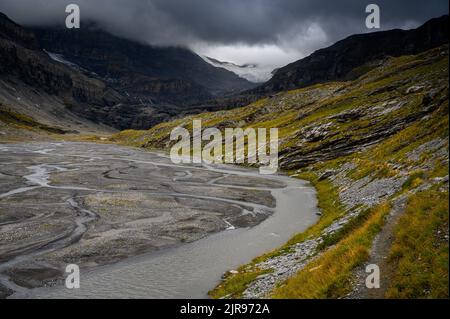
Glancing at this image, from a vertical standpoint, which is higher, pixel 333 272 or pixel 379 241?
pixel 379 241

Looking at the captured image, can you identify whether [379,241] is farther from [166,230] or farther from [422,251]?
[166,230]

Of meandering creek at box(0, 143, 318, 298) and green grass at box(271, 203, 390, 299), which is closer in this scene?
green grass at box(271, 203, 390, 299)

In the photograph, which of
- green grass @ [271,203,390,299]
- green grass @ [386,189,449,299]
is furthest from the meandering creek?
green grass @ [386,189,449,299]

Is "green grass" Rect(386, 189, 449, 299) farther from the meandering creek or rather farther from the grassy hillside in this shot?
the meandering creek

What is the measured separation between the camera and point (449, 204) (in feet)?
64.3

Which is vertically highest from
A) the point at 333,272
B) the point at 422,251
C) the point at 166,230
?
the point at 422,251

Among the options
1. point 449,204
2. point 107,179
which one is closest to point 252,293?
point 449,204

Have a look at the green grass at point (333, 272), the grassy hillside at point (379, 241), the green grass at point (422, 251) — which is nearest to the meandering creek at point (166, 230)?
the grassy hillside at point (379, 241)

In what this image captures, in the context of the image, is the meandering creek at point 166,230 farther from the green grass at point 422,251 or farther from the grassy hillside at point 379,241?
the green grass at point 422,251

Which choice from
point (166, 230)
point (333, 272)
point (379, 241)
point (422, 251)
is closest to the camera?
point (422, 251)

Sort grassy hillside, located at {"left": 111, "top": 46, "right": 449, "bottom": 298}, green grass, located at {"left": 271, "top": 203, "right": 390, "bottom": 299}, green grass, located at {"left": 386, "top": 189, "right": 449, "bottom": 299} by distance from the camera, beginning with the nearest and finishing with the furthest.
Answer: green grass, located at {"left": 386, "top": 189, "right": 449, "bottom": 299}
grassy hillside, located at {"left": 111, "top": 46, "right": 449, "bottom": 298}
green grass, located at {"left": 271, "top": 203, "right": 390, "bottom": 299}

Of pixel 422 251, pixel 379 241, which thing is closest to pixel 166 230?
pixel 379 241
